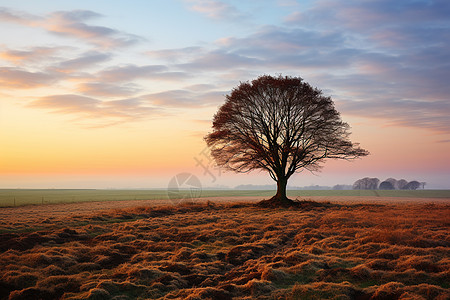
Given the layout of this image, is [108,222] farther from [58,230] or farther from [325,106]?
[325,106]

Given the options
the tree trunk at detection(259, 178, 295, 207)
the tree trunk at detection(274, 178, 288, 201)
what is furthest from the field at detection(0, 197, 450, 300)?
the tree trunk at detection(274, 178, 288, 201)

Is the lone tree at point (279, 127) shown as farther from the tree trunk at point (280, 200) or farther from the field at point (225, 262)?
the field at point (225, 262)

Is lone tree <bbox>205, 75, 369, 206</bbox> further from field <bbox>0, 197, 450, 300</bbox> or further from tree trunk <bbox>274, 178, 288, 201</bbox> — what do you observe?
field <bbox>0, 197, 450, 300</bbox>

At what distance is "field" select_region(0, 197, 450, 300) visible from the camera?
11.5 metres

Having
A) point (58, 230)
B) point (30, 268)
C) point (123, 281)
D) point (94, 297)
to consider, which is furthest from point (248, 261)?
point (58, 230)

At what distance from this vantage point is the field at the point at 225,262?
11.5 m

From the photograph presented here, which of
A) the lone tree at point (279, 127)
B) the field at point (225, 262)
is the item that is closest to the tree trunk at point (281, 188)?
the lone tree at point (279, 127)

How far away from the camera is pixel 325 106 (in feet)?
136

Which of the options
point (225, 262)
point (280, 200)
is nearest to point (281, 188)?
point (280, 200)

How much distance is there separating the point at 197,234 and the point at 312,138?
2452cm

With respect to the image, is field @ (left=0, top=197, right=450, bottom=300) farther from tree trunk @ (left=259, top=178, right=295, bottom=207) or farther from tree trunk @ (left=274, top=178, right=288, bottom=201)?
tree trunk @ (left=274, top=178, right=288, bottom=201)

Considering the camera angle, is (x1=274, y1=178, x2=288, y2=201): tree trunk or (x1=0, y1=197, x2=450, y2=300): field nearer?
(x1=0, y1=197, x2=450, y2=300): field

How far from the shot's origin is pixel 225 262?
1592 centimetres

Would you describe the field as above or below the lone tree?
below
